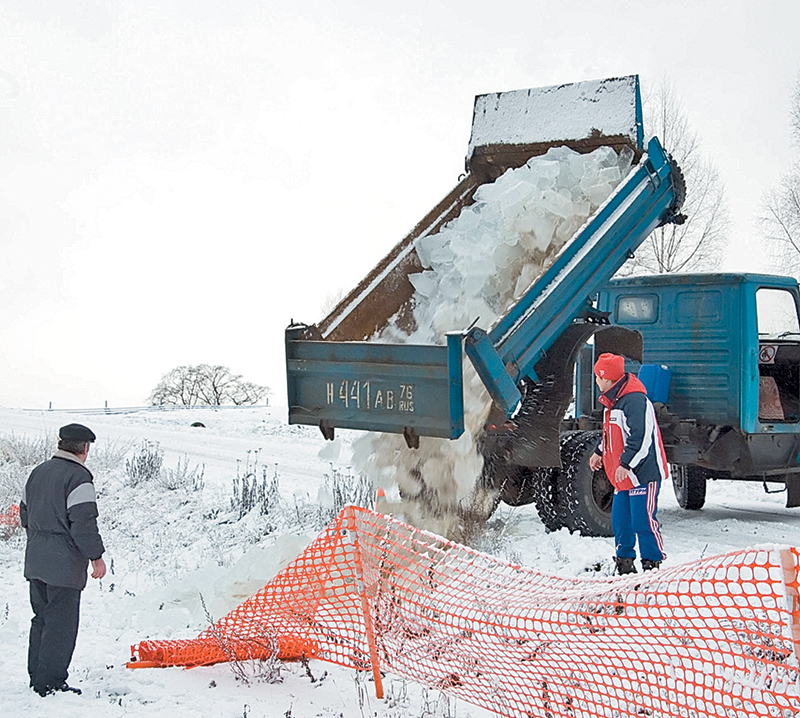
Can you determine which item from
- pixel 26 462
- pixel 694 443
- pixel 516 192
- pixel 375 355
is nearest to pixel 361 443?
pixel 375 355

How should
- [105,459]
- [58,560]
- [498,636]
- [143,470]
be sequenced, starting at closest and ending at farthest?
[498,636] < [58,560] < [143,470] < [105,459]

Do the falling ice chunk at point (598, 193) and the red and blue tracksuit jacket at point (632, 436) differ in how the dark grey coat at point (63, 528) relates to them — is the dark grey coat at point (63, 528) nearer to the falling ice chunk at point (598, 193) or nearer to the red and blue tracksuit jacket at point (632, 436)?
the red and blue tracksuit jacket at point (632, 436)

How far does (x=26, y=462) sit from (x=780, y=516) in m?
9.95

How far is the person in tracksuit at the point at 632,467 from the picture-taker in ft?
19.1

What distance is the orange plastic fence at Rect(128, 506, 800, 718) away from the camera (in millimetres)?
3686

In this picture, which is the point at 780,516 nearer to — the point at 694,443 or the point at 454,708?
the point at 694,443

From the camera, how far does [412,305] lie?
6.50 m

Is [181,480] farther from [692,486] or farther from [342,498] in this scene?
[692,486]

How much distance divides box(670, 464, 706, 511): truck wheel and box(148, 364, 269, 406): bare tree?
101 ft

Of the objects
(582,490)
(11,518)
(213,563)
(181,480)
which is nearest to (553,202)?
(582,490)

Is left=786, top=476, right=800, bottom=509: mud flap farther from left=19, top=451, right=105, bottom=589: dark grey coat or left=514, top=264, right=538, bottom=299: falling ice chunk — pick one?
left=19, top=451, right=105, bottom=589: dark grey coat

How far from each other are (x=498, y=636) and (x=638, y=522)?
2.18 metres

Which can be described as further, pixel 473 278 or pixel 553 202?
pixel 553 202

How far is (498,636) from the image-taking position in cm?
401
